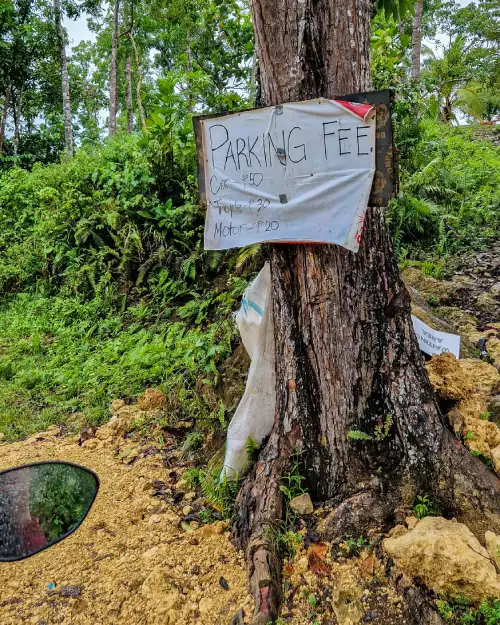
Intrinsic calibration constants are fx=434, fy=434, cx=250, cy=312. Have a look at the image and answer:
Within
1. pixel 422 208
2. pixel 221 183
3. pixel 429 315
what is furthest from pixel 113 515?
pixel 422 208

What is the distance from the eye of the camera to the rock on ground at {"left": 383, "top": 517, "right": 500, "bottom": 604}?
146cm

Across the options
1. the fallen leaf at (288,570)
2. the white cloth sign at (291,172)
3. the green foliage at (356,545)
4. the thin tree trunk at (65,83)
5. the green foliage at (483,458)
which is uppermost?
the thin tree trunk at (65,83)

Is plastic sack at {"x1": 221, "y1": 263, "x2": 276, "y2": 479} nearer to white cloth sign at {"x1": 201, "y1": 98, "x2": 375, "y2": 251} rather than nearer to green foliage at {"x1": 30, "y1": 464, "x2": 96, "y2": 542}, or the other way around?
white cloth sign at {"x1": 201, "y1": 98, "x2": 375, "y2": 251}

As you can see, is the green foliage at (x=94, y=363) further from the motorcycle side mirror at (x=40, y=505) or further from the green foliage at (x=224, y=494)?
the motorcycle side mirror at (x=40, y=505)

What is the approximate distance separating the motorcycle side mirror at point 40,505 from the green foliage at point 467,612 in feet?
5.43

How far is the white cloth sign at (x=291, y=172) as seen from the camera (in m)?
1.75

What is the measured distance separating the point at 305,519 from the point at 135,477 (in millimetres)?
1196

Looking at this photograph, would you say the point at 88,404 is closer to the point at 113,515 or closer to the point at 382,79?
the point at 113,515

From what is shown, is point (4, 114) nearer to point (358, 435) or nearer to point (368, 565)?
point (358, 435)

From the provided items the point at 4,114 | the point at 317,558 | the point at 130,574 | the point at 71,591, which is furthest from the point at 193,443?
the point at 4,114

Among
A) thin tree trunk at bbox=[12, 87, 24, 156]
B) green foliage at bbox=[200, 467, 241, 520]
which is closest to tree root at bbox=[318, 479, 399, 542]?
green foliage at bbox=[200, 467, 241, 520]

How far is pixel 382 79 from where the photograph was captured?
566cm

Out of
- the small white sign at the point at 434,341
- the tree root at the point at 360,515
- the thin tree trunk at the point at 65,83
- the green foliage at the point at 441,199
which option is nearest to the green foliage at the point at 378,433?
the tree root at the point at 360,515

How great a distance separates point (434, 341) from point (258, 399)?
1183 millimetres
